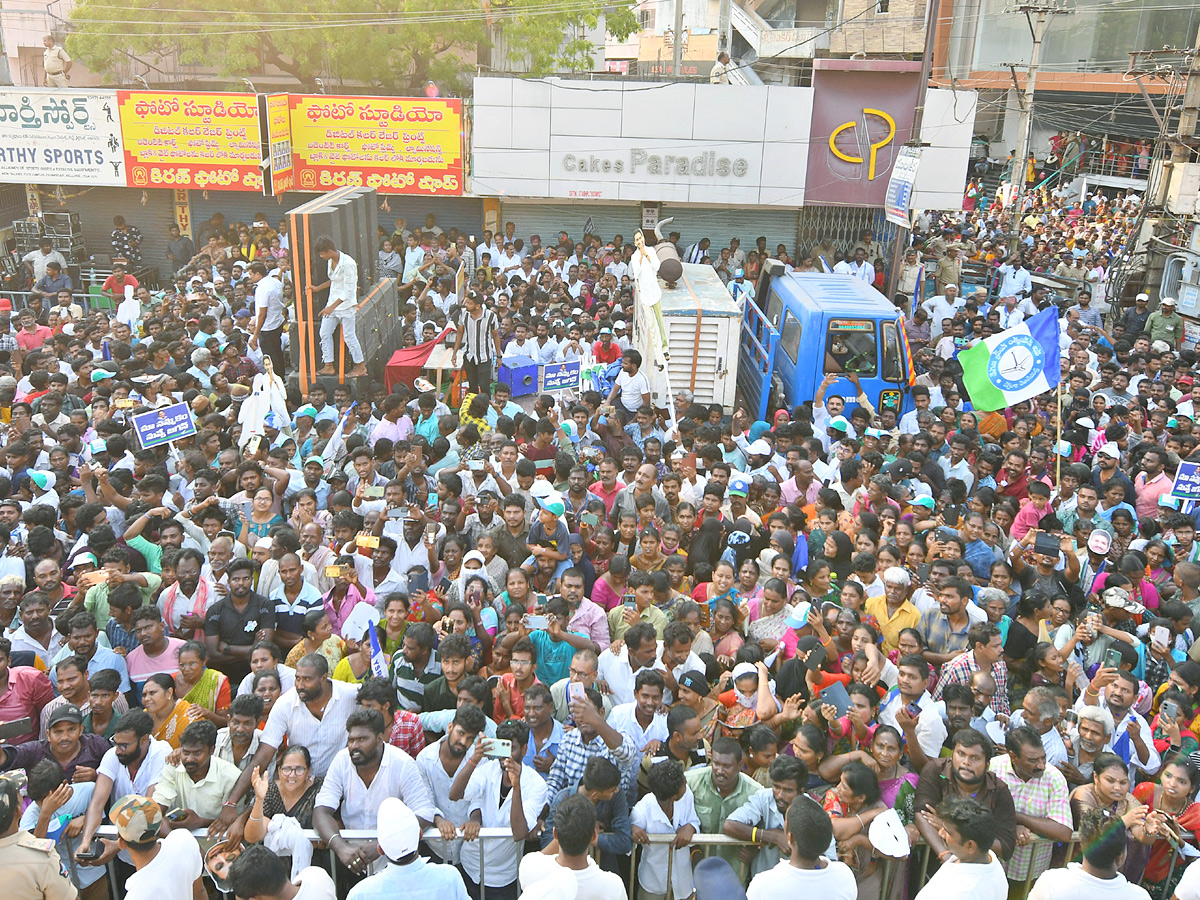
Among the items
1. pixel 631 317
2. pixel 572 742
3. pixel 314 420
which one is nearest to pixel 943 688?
Answer: pixel 572 742

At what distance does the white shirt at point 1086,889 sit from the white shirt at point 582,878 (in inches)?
68.3

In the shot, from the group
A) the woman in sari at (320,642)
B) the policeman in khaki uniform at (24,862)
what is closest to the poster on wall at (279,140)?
the woman in sari at (320,642)

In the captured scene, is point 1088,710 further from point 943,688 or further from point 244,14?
point 244,14

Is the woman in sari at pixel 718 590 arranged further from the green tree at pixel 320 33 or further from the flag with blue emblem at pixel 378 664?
the green tree at pixel 320 33

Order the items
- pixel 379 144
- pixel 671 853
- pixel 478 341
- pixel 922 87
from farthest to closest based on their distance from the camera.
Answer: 1. pixel 379 144
2. pixel 922 87
3. pixel 478 341
4. pixel 671 853

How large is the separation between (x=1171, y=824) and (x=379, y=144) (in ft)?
56.7

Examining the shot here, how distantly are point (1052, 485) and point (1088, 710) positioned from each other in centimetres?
468

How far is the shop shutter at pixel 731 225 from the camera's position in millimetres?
20250

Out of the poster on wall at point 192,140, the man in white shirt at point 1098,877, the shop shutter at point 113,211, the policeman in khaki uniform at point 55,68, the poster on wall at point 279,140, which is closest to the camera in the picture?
the man in white shirt at point 1098,877

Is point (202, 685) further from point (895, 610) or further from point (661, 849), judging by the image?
point (895, 610)

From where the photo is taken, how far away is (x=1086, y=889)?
411 cm

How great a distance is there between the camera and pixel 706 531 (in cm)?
779

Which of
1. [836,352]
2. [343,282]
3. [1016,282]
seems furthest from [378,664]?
[1016,282]

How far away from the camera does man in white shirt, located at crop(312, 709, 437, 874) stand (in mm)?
4762
